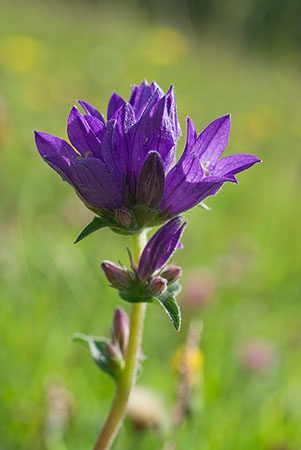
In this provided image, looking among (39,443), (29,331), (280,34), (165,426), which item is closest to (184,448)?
(165,426)

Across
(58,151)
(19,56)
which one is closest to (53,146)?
(58,151)

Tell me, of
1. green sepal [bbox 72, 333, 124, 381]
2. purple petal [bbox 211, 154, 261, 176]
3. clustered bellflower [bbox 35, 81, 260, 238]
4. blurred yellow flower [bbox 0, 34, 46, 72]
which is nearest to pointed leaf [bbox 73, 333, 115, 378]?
green sepal [bbox 72, 333, 124, 381]

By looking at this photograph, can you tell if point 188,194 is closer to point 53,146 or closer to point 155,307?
point 53,146

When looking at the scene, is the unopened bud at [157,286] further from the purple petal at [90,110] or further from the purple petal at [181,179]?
the purple petal at [90,110]

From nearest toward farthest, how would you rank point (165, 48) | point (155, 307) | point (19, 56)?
point (155, 307) < point (19, 56) < point (165, 48)

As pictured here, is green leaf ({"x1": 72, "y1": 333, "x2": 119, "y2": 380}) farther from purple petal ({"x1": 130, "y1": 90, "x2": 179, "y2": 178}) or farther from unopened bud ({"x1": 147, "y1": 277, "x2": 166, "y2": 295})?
purple petal ({"x1": 130, "y1": 90, "x2": 179, "y2": 178})

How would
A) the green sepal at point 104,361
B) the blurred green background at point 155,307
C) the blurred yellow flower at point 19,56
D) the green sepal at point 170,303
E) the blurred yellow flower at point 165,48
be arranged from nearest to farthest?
the green sepal at point 170,303, the green sepal at point 104,361, the blurred green background at point 155,307, the blurred yellow flower at point 19,56, the blurred yellow flower at point 165,48

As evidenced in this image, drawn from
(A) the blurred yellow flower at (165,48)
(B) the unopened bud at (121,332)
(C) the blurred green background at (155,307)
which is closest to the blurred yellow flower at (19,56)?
(C) the blurred green background at (155,307)

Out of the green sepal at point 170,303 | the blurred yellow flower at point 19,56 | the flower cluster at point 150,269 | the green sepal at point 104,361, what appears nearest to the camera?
the green sepal at point 170,303
